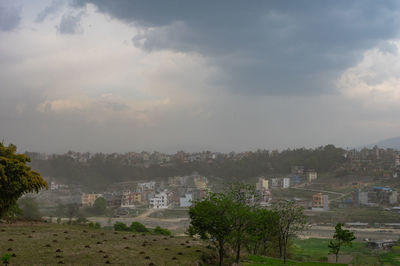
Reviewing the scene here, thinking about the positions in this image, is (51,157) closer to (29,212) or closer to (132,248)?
(29,212)

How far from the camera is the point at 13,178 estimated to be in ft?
42.5

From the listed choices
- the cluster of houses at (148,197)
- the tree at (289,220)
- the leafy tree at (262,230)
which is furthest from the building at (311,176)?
the tree at (289,220)

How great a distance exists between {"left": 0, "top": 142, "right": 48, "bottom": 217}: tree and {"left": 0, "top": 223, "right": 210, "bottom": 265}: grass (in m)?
2.14

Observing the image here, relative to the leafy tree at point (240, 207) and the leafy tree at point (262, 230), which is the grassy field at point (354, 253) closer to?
the leafy tree at point (262, 230)

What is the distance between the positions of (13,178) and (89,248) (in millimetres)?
4781

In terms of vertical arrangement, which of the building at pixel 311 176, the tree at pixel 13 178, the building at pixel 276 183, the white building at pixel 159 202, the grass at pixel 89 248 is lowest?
the white building at pixel 159 202

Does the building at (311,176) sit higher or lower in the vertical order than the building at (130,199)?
higher

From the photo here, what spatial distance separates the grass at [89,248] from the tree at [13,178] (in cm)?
214

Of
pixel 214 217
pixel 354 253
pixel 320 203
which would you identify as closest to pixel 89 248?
pixel 214 217

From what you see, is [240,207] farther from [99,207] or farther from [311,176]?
[311,176]

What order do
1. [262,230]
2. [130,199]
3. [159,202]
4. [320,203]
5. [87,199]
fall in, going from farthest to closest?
[130,199] → [159,202] → [87,199] → [320,203] → [262,230]

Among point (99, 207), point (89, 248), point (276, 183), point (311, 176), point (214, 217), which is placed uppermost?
point (214, 217)

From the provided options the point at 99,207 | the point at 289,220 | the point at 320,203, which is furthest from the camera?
the point at 99,207

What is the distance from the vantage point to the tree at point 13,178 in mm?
12813
